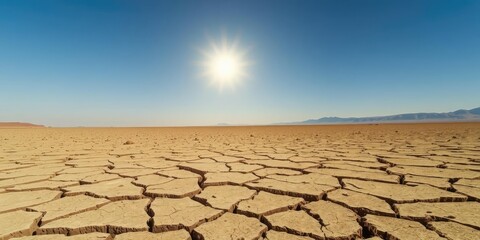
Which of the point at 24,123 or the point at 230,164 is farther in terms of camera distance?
the point at 24,123

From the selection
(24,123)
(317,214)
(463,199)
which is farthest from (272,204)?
(24,123)

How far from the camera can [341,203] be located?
52.6 inches

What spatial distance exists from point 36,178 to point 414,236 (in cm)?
250

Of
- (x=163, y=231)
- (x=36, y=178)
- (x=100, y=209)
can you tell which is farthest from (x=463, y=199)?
(x=36, y=178)

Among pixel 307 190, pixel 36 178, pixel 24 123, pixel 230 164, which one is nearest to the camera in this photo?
pixel 307 190

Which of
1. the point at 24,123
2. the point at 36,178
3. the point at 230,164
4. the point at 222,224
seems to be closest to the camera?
the point at 222,224

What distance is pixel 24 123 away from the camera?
52.8m

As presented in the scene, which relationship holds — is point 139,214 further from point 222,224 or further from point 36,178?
point 36,178

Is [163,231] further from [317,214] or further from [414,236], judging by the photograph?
[414,236]

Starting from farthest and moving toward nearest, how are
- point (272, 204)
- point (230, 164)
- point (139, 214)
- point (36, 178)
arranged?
1. point (230, 164)
2. point (36, 178)
3. point (272, 204)
4. point (139, 214)

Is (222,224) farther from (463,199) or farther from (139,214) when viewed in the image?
(463,199)

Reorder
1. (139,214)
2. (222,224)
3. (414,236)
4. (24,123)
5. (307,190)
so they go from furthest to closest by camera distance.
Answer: (24,123), (307,190), (139,214), (222,224), (414,236)

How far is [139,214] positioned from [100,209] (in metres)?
0.24

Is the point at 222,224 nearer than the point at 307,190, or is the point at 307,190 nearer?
the point at 222,224
